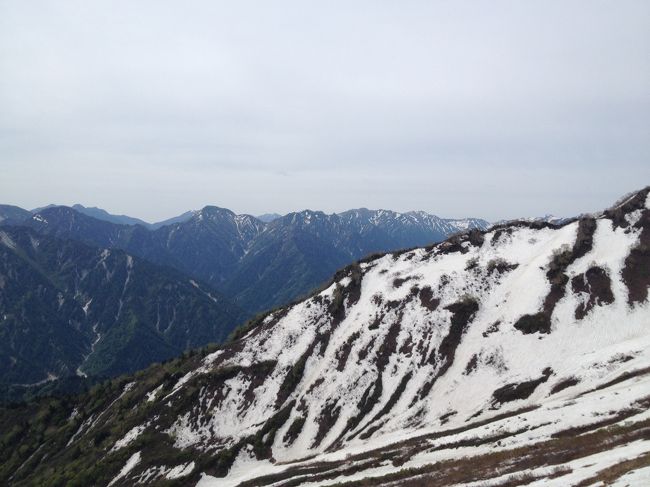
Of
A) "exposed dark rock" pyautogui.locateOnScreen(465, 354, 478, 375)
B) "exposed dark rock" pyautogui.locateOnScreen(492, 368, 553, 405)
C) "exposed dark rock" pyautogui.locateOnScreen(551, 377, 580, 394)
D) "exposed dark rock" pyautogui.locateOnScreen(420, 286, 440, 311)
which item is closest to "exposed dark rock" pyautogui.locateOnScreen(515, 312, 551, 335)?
"exposed dark rock" pyautogui.locateOnScreen(465, 354, 478, 375)

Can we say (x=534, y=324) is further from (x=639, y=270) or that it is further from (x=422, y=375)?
(x=422, y=375)

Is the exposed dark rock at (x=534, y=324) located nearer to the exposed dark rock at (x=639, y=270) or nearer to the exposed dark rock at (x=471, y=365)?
the exposed dark rock at (x=471, y=365)

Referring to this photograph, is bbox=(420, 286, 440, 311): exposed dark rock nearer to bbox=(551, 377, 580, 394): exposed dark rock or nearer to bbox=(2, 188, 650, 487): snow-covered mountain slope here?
bbox=(2, 188, 650, 487): snow-covered mountain slope

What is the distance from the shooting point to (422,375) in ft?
314

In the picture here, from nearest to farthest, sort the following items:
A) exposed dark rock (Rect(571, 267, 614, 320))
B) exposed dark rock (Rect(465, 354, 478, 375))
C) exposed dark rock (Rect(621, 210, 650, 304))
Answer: exposed dark rock (Rect(621, 210, 650, 304)) < exposed dark rock (Rect(465, 354, 478, 375)) < exposed dark rock (Rect(571, 267, 614, 320))

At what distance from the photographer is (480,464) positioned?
41.6 meters

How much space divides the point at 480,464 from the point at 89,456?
10495cm

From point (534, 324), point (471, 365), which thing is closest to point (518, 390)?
point (471, 365)

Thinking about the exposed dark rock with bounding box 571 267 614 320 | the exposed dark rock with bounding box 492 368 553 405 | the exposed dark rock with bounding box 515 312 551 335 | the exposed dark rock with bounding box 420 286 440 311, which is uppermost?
the exposed dark rock with bounding box 571 267 614 320

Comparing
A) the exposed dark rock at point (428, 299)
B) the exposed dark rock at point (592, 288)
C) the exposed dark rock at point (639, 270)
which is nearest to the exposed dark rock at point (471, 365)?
the exposed dark rock at point (428, 299)

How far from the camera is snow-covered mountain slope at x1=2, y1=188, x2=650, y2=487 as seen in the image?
2202 inches

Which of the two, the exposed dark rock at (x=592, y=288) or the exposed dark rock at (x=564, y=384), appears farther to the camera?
the exposed dark rock at (x=592, y=288)

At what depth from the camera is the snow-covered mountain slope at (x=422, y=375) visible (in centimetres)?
5594

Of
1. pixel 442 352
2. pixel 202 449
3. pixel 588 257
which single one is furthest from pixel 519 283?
pixel 202 449
